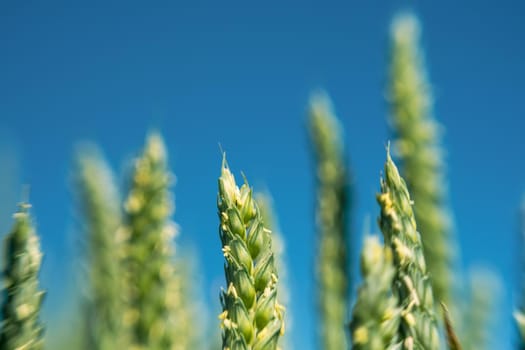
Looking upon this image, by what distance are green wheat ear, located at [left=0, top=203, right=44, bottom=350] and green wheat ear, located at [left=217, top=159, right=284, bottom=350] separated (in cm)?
31

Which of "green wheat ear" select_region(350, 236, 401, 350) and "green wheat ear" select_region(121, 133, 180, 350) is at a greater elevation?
"green wheat ear" select_region(121, 133, 180, 350)

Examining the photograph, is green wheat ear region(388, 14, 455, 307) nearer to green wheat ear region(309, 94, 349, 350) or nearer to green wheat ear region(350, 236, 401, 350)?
green wheat ear region(309, 94, 349, 350)

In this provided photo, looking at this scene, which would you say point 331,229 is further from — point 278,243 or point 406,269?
point 406,269

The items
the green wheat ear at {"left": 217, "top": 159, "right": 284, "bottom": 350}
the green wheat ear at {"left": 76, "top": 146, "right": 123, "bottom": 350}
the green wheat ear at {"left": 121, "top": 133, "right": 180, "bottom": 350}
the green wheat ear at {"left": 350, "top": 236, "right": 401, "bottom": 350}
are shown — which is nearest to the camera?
the green wheat ear at {"left": 350, "top": 236, "right": 401, "bottom": 350}

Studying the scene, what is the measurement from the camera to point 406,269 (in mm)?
943

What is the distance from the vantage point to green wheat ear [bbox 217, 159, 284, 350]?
3.34 feet

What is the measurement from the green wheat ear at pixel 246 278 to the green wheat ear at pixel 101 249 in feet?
2.84

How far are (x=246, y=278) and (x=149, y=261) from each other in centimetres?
83

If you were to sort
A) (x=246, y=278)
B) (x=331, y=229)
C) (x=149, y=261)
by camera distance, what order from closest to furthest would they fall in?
(x=246, y=278) < (x=149, y=261) < (x=331, y=229)

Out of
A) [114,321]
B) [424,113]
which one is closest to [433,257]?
[424,113]

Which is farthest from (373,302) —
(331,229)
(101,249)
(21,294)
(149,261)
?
(101,249)

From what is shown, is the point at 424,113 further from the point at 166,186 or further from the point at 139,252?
the point at 139,252

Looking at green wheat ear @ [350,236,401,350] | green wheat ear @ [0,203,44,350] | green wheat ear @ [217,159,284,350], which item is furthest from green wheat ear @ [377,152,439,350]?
green wheat ear @ [0,203,44,350]

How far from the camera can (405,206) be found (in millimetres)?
997
